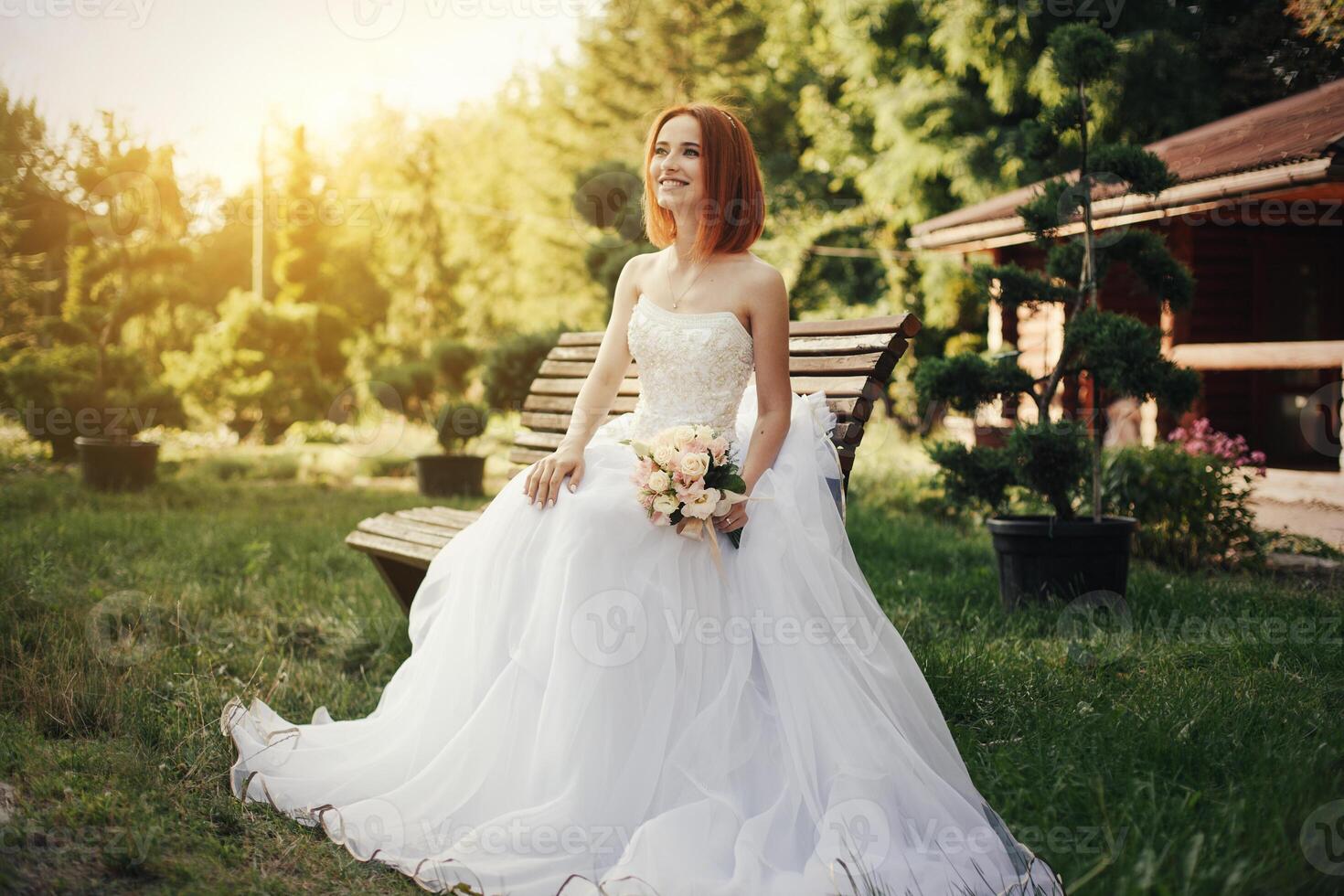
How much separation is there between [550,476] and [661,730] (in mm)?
924

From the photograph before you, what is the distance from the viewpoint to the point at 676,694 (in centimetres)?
283

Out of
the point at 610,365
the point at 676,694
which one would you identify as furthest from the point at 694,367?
the point at 676,694

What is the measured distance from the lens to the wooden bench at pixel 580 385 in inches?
144

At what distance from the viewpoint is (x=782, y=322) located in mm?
3348

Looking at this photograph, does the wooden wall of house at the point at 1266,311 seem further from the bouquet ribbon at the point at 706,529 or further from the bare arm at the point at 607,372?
the bouquet ribbon at the point at 706,529

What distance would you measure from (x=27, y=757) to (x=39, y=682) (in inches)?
27.8

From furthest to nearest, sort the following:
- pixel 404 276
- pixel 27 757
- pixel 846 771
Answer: pixel 404 276
pixel 27 757
pixel 846 771

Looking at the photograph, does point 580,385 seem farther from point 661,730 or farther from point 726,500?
point 661,730

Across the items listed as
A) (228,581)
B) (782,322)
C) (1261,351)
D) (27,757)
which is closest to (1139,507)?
(1261,351)

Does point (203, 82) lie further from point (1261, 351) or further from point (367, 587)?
point (1261, 351)

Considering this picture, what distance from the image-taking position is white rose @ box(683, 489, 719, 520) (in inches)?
113

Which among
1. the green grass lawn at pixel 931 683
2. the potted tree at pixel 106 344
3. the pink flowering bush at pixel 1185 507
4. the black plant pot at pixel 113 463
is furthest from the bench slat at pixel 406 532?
the potted tree at pixel 106 344

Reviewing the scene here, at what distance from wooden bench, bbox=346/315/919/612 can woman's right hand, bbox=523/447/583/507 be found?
2.93 ft

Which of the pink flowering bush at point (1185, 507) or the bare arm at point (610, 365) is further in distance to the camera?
the pink flowering bush at point (1185, 507)
